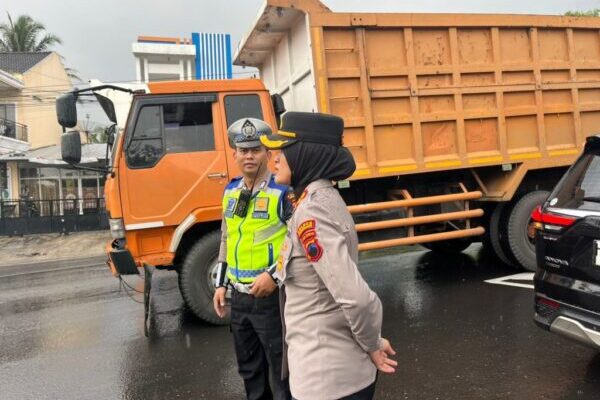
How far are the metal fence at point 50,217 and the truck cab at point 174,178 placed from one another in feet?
42.7

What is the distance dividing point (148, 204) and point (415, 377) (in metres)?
2.83

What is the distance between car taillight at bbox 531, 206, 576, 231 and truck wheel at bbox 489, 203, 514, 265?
2.98 meters

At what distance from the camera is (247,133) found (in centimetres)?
272

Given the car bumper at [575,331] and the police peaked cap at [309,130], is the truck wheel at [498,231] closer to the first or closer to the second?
the car bumper at [575,331]

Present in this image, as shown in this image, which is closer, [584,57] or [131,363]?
[131,363]

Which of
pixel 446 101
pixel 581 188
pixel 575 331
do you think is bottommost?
pixel 575 331

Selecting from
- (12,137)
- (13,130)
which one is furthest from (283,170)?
(12,137)

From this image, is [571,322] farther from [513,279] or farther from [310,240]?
[513,279]

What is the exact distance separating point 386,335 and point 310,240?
10.1 ft

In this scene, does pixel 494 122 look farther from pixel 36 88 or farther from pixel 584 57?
pixel 36 88

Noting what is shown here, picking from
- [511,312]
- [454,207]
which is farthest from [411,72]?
[511,312]

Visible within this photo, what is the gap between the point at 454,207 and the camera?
602 cm

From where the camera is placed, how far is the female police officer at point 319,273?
1.59 m

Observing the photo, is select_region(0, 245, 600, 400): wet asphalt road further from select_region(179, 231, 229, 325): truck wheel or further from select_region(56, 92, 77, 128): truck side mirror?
select_region(56, 92, 77, 128): truck side mirror
